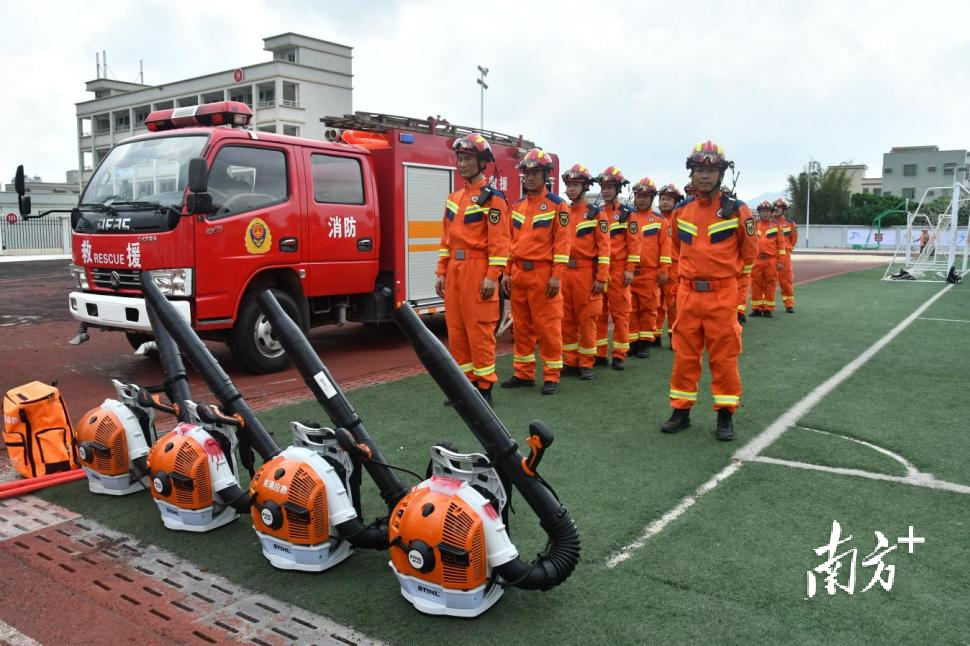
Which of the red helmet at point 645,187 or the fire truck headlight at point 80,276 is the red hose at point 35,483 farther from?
the red helmet at point 645,187

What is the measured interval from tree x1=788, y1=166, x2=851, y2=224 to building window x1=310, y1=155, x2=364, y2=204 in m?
66.8

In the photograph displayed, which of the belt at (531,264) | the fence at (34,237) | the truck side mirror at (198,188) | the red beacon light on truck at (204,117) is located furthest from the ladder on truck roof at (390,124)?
the fence at (34,237)

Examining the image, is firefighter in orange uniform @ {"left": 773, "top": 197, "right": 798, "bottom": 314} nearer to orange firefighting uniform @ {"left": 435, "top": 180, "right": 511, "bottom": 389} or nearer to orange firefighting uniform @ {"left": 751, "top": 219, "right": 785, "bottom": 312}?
orange firefighting uniform @ {"left": 751, "top": 219, "right": 785, "bottom": 312}

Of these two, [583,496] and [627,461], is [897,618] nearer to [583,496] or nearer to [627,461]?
[583,496]

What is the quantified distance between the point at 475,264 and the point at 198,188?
2610 mm

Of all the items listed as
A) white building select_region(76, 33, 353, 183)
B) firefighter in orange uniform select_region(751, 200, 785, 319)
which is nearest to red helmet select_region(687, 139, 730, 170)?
firefighter in orange uniform select_region(751, 200, 785, 319)

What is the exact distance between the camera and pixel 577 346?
26.5 ft

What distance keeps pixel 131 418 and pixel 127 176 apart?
407cm

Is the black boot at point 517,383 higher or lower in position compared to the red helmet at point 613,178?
lower

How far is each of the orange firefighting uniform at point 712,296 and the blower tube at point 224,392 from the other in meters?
3.24

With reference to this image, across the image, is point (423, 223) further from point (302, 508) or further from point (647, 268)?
point (302, 508)

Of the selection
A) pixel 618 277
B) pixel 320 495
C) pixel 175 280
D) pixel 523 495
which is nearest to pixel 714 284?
pixel 523 495

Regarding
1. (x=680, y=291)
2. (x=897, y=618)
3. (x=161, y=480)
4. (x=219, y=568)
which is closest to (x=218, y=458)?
(x=161, y=480)

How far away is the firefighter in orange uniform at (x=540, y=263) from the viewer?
7078mm
